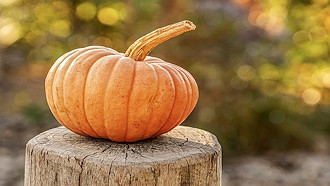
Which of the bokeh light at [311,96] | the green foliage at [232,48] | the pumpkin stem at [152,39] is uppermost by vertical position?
the pumpkin stem at [152,39]

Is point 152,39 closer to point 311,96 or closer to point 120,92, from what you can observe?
point 120,92

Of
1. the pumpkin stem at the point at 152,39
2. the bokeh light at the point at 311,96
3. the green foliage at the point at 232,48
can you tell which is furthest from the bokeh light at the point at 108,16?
the pumpkin stem at the point at 152,39

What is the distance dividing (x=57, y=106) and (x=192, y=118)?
256 cm

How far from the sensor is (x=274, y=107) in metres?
4.52

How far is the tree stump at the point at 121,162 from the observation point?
1.66 meters

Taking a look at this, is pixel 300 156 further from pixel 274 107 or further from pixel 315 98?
pixel 315 98

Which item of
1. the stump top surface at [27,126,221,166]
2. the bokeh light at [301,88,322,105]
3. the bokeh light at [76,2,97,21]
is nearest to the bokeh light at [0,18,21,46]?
the bokeh light at [76,2,97,21]

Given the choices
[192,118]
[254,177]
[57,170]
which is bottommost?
[254,177]

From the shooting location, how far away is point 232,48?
4465 millimetres

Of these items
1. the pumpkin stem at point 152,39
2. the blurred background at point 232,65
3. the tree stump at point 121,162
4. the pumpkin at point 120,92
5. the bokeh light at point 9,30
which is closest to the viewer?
the tree stump at point 121,162

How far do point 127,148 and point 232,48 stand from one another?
9.11ft

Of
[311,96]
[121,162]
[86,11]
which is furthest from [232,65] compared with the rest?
[121,162]

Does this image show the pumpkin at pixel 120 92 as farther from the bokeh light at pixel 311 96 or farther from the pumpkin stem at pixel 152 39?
the bokeh light at pixel 311 96

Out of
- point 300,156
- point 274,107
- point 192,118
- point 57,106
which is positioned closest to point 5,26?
point 192,118
